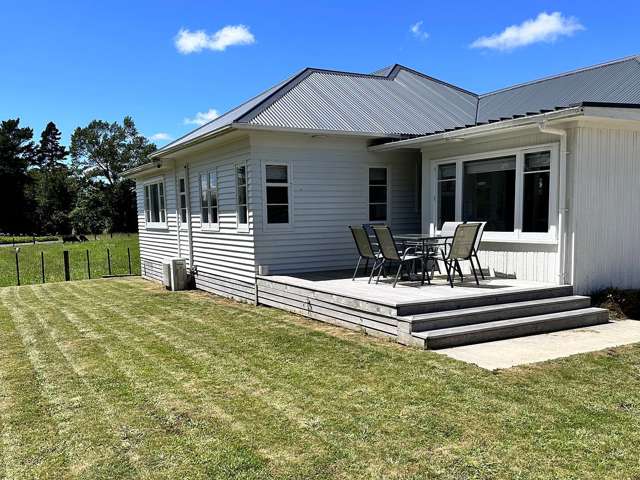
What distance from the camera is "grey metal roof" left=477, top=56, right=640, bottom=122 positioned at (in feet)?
28.5

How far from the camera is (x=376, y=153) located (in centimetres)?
938

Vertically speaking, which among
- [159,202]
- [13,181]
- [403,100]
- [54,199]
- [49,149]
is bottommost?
[159,202]

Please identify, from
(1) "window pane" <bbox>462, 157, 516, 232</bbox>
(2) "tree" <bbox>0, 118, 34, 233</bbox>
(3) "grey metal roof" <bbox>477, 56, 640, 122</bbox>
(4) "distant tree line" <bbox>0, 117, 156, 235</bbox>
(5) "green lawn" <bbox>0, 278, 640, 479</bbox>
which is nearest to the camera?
(5) "green lawn" <bbox>0, 278, 640, 479</bbox>

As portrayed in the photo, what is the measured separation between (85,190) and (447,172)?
47.1 meters

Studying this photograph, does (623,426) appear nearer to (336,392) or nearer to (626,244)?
(336,392)

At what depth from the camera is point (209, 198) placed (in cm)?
1033

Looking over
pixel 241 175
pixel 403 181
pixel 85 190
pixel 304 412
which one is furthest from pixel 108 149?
pixel 304 412

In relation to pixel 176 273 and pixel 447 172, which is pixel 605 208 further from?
pixel 176 273

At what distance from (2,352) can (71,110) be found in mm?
51967

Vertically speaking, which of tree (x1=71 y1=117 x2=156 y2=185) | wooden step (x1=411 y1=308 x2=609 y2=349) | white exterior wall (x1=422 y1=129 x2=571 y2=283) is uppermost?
tree (x1=71 y1=117 x2=156 y2=185)

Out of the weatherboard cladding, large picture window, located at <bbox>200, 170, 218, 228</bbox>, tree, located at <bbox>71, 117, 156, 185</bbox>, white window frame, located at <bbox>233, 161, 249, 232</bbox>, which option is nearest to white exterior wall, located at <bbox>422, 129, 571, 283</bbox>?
the weatherboard cladding

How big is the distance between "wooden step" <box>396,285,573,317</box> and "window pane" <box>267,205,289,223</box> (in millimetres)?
3651

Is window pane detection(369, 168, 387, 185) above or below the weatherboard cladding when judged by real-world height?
below

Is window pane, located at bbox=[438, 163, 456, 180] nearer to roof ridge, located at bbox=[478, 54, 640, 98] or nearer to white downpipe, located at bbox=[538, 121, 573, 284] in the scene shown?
white downpipe, located at bbox=[538, 121, 573, 284]
